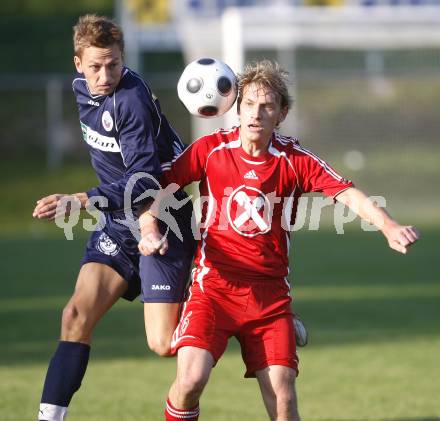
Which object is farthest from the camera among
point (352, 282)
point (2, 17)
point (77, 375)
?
point (2, 17)

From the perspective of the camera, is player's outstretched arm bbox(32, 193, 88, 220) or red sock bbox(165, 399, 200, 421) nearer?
player's outstretched arm bbox(32, 193, 88, 220)

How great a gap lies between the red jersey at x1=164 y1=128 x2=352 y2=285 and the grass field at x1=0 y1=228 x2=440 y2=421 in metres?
1.36

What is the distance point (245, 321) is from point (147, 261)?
0.81 m

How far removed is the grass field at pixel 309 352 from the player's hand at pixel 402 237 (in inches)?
67.0

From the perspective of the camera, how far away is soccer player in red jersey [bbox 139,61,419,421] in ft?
16.2

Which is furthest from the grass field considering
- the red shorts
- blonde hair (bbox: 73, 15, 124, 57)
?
blonde hair (bbox: 73, 15, 124, 57)

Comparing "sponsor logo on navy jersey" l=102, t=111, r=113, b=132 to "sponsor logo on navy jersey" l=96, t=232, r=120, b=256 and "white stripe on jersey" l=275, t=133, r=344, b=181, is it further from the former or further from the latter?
"white stripe on jersey" l=275, t=133, r=344, b=181

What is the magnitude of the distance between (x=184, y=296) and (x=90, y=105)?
1.13 meters

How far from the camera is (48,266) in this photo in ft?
43.7

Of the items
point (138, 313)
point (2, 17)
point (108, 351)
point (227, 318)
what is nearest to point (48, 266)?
point (138, 313)

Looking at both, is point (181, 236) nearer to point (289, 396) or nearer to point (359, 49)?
point (289, 396)

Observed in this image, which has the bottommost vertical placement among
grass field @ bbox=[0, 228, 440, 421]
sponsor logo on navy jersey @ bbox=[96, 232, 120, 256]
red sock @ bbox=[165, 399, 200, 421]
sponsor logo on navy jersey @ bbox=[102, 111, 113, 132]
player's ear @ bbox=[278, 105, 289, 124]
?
grass field @ bbox=[0, 228, 440, 421]

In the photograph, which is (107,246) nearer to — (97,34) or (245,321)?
(245,321)

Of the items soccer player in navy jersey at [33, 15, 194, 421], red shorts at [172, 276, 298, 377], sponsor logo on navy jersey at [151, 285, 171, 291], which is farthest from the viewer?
sponsor logo on navy jersey at [151, 285, 171, 291]
